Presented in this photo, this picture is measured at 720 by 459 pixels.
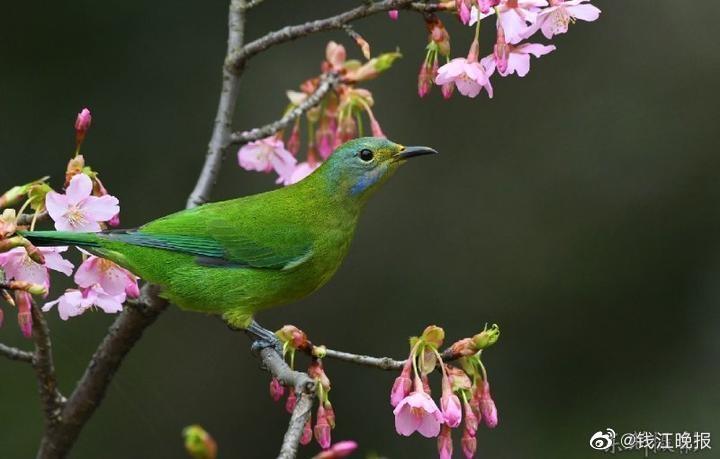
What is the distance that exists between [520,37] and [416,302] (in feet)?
Answer: 9.72

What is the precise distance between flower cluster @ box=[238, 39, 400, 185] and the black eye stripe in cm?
7

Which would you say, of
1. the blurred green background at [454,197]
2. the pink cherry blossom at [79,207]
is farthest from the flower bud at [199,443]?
the blurred green background at [454,197]

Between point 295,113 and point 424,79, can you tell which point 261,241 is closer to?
point 295,113

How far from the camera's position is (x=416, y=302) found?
5.20 metres

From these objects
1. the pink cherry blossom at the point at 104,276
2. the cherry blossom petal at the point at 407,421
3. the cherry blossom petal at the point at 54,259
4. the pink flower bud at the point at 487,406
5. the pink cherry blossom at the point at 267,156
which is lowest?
the cherry blossom petal at the point at 407,421

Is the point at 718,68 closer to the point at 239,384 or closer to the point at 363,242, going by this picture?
the point at 363,242

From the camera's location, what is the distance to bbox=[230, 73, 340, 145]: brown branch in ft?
9.64

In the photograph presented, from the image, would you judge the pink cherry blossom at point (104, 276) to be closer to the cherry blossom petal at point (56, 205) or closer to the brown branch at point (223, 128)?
the cherry blossom petal at point (56, 205)

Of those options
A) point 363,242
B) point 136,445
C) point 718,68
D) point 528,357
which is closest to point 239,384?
point 136,445

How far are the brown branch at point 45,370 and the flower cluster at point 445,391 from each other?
0.85m

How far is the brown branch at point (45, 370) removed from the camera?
7.96ft

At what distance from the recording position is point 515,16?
2.33 m

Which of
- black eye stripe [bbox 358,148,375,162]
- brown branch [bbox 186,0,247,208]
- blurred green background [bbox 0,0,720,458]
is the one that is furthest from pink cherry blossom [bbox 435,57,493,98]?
blurred green background [bbox 0,0,720,458]

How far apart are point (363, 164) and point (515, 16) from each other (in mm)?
811
